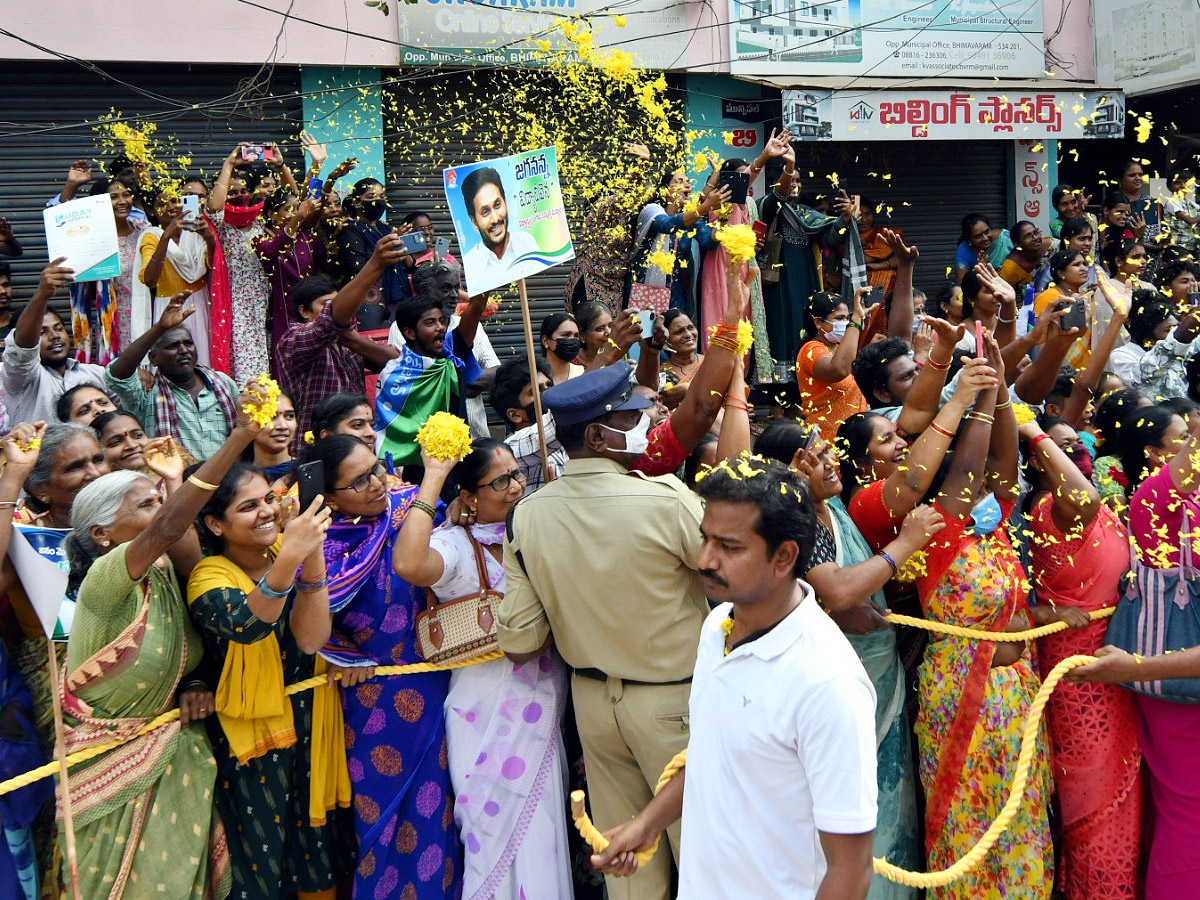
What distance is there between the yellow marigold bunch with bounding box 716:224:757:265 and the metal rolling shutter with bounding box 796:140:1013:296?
766 cm

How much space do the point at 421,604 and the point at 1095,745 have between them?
243cm

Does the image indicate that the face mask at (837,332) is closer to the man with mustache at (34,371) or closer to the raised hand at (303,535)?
the man with mustache at (34,371)

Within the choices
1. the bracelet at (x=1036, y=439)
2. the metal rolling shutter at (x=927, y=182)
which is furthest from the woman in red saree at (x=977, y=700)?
the metal rolling shutter at (x=927, y=182)

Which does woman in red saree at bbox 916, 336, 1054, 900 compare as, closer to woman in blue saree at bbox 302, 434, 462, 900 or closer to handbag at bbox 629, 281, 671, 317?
woman in blue saree at bbox 302, 434, 462, 900

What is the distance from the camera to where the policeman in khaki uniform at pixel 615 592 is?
3803 mm

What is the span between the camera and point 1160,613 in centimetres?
423

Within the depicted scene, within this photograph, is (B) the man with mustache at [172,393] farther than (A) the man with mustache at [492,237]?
Yes

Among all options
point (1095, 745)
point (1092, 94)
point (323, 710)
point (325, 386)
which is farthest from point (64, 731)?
point (1092, 94)

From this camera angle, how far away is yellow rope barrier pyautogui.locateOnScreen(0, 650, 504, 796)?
3.72 m

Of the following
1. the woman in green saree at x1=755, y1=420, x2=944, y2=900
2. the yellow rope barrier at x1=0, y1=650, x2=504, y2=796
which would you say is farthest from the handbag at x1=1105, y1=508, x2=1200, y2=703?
the yellow rope barrier at x1=0, y1=650, x2=504, y2=796

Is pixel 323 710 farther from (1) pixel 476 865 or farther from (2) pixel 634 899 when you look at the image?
(2) pixel 634 899

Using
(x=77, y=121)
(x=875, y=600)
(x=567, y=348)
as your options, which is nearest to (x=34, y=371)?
(x=567, y=348)

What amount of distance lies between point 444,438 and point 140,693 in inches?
49.8

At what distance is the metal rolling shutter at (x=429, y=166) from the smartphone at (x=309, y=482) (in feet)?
19.9
